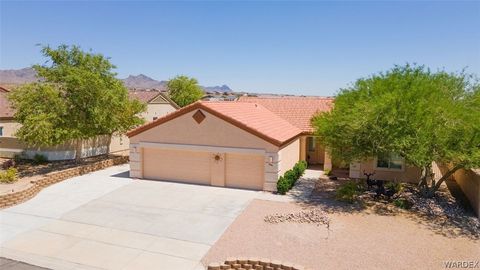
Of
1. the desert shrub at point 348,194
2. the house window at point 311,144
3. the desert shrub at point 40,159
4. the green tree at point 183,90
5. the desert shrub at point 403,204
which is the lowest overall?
the desert shrub at point 403,204

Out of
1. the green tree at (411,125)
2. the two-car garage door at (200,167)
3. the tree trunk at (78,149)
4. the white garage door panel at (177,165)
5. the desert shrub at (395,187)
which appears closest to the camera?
the green tree at (411,125)

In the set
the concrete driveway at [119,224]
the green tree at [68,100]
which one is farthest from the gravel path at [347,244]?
the green tree at [68,100]

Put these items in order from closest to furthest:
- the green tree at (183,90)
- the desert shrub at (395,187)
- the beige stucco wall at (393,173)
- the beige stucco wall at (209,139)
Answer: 1. the desert shrub at (395,187)
2. the beige stucco wall at (209,139)
3. the beige stucco wall at (393,173)
4. the green tree at (183,90)

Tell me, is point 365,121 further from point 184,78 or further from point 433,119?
point 184,78

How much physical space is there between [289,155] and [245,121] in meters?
3.91

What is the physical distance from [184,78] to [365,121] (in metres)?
52.6

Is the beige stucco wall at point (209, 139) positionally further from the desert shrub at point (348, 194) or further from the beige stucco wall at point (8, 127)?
the beige stucco wall at point (8, 127)

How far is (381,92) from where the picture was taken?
16.6 metres

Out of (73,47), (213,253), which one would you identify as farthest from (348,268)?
(73,47)

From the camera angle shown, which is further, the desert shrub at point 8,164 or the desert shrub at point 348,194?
the desert shrub at point 8,164

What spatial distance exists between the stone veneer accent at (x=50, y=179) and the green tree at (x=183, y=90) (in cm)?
3656

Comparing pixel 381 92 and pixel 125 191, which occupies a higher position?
pixel 381 92

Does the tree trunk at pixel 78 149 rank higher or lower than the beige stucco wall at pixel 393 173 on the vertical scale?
higher

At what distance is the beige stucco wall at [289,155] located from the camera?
19.6 metres
